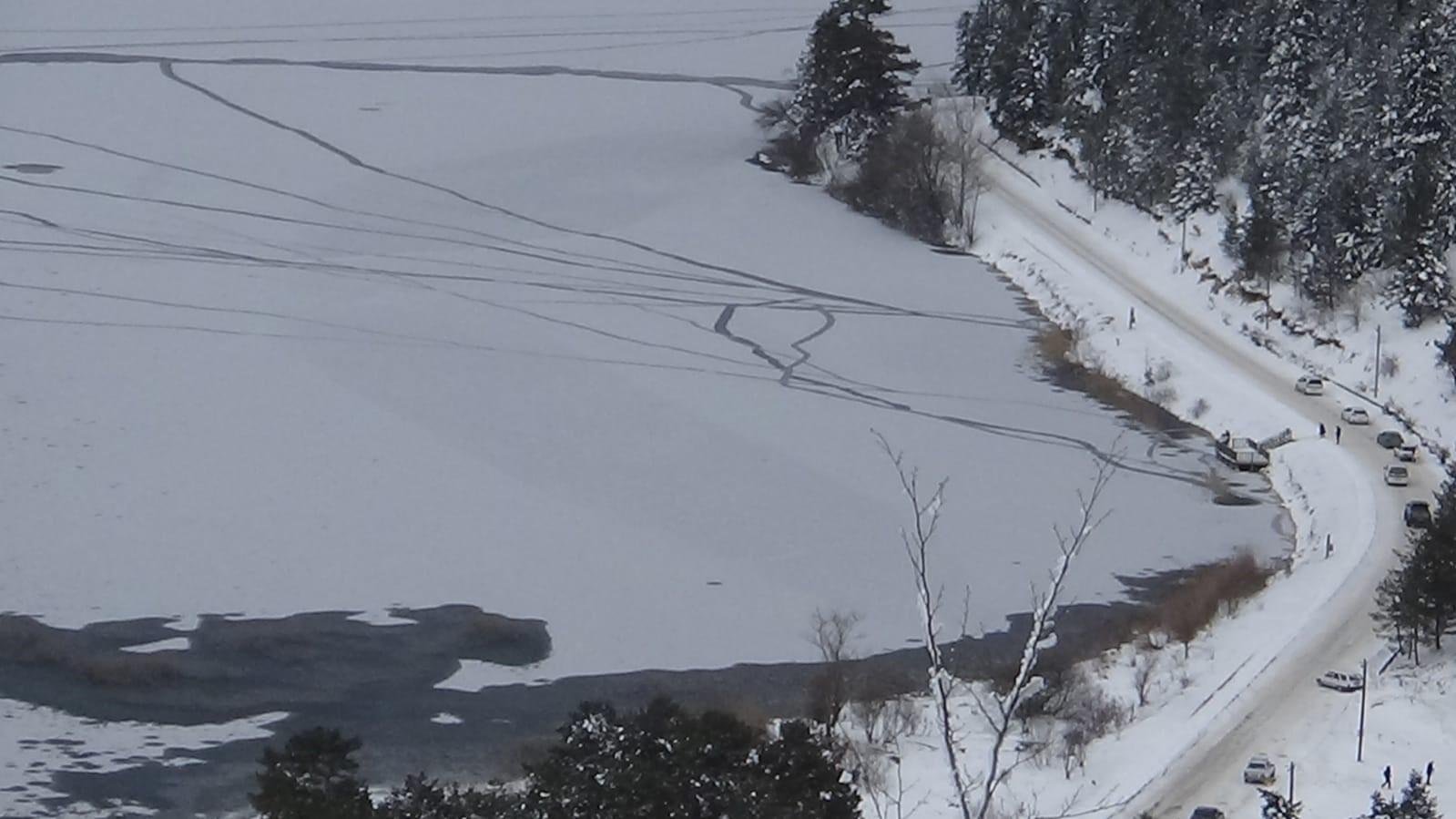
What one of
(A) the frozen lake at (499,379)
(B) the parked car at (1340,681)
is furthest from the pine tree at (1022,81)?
(B) the parked car at (1340,681)

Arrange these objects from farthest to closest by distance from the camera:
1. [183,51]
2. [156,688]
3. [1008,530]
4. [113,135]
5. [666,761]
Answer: [183,51] → [113,135] → [1008,530] → [156,688] → [666,761]

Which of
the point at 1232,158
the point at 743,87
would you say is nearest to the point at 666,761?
the point at 1232,158

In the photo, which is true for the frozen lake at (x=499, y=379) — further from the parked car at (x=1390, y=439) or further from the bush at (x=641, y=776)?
the bush at (x=641, y=776)

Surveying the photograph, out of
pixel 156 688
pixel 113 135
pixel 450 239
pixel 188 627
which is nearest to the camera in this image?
pixel 156 688

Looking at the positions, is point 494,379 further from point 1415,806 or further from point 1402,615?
point 1415,806

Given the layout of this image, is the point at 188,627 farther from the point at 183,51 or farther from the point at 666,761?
the point at 183,51

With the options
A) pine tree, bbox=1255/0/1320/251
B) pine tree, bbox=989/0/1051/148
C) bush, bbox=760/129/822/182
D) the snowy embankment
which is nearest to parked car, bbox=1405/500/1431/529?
the snowy embankment

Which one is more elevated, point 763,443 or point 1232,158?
point 1232,158
